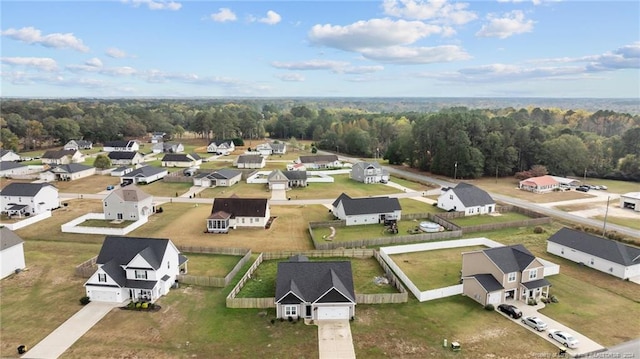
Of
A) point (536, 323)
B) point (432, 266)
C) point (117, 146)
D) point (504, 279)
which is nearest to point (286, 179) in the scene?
point (432, 266)

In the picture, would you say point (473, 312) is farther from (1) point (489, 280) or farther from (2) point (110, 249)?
(2) point (110, 249)

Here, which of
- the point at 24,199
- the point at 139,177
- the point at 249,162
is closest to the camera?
the point at 24,199

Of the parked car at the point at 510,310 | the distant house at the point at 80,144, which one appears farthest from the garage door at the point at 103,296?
the distant house at the point at 80,144

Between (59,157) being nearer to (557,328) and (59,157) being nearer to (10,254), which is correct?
(10,254)

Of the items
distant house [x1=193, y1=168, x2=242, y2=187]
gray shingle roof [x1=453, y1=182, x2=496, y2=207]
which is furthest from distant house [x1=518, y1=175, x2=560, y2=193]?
distant house [x1=193, y1=168, x2=242, y2=187]


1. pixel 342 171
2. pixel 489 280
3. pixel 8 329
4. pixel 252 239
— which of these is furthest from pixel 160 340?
pixel 342 171

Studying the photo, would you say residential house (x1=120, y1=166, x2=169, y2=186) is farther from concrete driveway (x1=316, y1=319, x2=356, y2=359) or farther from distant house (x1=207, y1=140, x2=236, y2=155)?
concrete driveway (x1=316, y1=319, x2=356, y2=359)
